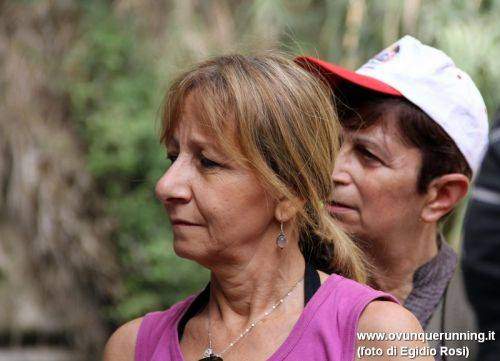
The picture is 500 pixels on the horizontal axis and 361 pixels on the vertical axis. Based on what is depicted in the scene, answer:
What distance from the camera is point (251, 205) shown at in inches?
79.0

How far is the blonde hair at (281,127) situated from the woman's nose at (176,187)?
0.11m

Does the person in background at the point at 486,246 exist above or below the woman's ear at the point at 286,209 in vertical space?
above

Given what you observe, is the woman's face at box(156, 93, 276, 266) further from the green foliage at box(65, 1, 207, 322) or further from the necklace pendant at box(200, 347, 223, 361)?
the green foliage at box(65, 1, 207, 322)

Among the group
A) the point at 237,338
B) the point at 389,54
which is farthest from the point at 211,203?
the point at 389,54

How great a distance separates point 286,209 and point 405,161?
0.47 meters

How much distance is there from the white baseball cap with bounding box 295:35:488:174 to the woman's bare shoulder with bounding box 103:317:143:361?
0.80 meters

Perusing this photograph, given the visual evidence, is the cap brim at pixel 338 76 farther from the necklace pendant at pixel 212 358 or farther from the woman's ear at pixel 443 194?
the necklace pendant at pixel 212 358

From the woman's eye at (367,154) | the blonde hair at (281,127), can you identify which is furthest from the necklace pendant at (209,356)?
the woman's eye at (367,154)

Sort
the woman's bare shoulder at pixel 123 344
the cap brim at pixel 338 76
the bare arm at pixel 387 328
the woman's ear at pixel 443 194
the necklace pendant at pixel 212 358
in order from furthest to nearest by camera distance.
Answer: the woman's ear at pixel 443 194 → the cap brim at pixel 338 76 → the woman's bare shoulder at pixel 123 344 → the necklace pendant at pixel 212 358 → the bare arm at pixel 387 328

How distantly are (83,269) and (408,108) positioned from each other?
338 centimetres

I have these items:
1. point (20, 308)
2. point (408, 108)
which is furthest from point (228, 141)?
point (20, 308)

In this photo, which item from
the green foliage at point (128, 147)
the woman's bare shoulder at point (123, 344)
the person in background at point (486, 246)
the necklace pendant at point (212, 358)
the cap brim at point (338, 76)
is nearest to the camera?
the person in background at point (486, 246)

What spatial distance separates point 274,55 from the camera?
2150mm

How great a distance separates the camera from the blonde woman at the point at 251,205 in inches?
78.0
